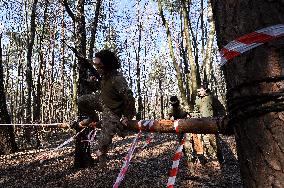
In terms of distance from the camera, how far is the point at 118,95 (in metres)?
5.01

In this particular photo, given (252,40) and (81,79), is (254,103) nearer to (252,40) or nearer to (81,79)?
(252,40)

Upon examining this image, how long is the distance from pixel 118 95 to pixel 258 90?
3.73m

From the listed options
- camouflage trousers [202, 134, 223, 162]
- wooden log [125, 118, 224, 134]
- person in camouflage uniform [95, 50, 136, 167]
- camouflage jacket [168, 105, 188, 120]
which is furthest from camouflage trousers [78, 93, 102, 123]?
camouflage trousers [202, 134, 223, 162]

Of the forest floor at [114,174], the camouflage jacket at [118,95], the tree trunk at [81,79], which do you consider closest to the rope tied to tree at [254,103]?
the camouflage jacket at [118,95]

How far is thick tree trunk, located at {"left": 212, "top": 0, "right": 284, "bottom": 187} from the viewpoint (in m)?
1.30

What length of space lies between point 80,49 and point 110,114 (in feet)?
20.3

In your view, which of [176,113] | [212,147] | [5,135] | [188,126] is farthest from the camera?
[5,135]

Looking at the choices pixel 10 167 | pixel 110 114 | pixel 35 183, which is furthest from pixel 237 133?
pixel 10 167

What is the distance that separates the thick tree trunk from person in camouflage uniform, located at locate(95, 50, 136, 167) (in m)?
3.40

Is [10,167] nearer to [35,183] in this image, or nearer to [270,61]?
[35,183]

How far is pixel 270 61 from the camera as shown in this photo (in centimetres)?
132

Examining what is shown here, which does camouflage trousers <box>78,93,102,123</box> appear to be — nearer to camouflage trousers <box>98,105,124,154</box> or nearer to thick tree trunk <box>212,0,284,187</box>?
camouflage trousers <box>98,105,124,154</box>

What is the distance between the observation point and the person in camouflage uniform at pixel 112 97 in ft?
15.9

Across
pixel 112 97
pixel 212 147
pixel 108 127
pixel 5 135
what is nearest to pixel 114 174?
pixel 212 147
